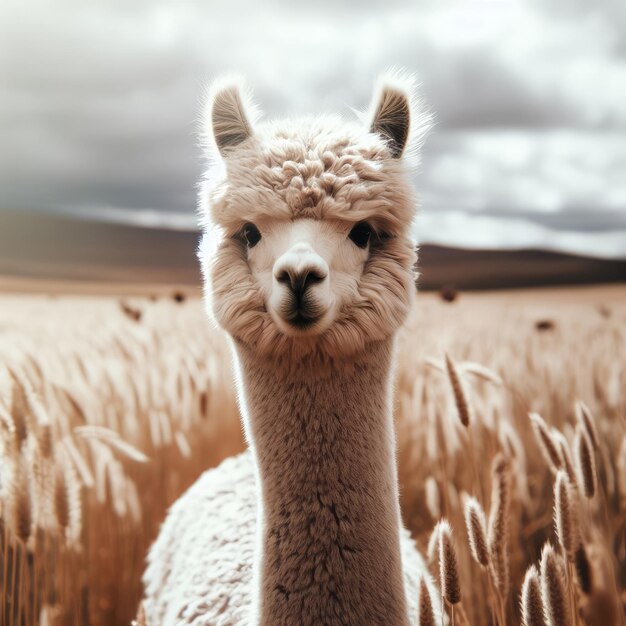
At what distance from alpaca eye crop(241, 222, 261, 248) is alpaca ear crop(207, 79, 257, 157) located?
1.18 feet

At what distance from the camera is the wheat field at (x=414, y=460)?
203 centimetres

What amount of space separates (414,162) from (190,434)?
2552 millimetres

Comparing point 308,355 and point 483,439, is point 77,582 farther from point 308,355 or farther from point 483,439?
point 483,439

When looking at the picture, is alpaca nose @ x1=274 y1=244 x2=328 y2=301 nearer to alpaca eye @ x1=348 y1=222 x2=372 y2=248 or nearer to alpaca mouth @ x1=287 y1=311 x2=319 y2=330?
Answer: alpaca mouth @ x1=287 y1=311 x2=319 y2=330

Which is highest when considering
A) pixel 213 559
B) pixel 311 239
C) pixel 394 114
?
pixel 394 114

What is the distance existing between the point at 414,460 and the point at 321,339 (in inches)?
100

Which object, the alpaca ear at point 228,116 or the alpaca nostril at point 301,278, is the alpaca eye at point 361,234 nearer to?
the alpaca nostril at point 301,278

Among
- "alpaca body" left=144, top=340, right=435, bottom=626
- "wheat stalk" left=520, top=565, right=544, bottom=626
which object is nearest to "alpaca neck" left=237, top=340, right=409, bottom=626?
"alpaca body" left=144, top=340, right=435, bottom=626

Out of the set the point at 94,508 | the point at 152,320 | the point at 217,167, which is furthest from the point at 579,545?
the point at 152,320

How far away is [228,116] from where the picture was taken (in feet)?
7.39

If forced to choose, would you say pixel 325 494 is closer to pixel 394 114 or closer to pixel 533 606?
pixel 533 606

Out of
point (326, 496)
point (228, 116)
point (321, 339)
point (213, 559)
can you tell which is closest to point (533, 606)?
point (326, 496)

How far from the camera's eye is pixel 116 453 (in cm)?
408

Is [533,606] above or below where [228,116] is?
below
